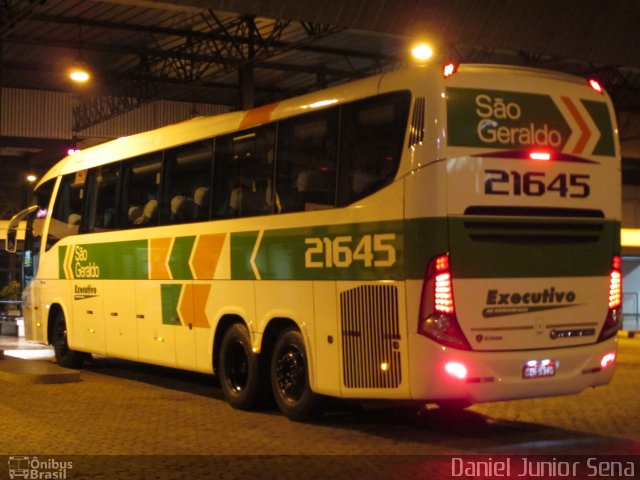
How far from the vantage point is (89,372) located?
1562 centimetres

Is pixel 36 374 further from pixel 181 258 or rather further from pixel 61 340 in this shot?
pixel 181 258

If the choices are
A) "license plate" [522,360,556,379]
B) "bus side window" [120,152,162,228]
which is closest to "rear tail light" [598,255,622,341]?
"license plate" [522,360,556,379]

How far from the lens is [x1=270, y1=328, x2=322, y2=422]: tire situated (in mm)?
10172

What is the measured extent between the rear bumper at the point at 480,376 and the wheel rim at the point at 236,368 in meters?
3.25

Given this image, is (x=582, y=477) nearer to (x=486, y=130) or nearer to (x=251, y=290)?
(x=486, y=130)

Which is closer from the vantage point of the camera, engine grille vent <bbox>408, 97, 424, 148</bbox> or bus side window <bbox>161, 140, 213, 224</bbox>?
engine grille vent <bbox>408, 97, 424, 148</bbox>

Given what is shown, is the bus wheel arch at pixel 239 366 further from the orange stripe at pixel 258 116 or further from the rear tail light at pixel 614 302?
the rear tail light at pixel 614 302

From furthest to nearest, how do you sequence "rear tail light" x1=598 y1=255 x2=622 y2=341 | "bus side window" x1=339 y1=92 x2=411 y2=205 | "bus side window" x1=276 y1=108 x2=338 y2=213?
1. "bus side window" x1=276 y1=108 x2=338 y2=213
2. "rear tail light" x1=598 y1=255 x2=622 y2=341
3. "bus side window" x1=339 y1=92 x2=411 y2=205

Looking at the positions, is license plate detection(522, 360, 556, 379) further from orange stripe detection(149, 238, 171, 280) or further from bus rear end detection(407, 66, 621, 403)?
orange stripe detection(149, 238, 171, 280)

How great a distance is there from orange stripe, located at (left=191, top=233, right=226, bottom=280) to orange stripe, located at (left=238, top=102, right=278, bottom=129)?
137 cm

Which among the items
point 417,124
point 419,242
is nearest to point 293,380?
point 419,242

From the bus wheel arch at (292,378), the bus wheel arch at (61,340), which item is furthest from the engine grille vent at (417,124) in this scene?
the bus wheel arch at (61,340)

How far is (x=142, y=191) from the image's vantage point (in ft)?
44.3

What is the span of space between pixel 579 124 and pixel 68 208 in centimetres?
921
